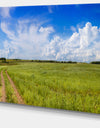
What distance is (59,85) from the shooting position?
3.13m

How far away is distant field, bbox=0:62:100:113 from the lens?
9.43ft

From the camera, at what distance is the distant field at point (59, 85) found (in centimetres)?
288

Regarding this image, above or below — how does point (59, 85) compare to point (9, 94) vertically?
above

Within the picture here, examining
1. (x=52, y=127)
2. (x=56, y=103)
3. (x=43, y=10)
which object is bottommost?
(x=52, y=127)

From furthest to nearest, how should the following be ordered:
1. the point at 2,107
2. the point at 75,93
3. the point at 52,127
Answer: the point at 2,107
the point at 75,93
the point at 52,127

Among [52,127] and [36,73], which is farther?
[36,73]

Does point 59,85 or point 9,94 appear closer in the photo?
point 59,85

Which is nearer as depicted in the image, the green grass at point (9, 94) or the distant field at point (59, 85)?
the distant field at point (59, 85)

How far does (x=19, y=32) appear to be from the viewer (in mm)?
3551

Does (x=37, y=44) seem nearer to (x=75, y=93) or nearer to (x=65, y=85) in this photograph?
(x=65, y=85)

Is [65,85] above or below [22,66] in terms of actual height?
below

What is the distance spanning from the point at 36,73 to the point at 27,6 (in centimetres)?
164

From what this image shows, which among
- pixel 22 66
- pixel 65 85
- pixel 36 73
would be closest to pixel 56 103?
pixel 65 85

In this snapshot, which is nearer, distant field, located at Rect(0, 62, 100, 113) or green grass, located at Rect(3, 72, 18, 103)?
distant field, located at Rect(0, 62, 100, 113)
